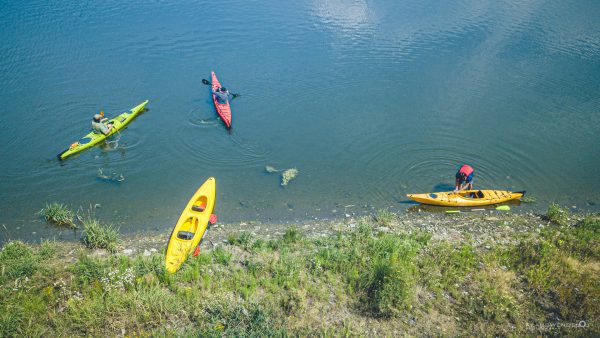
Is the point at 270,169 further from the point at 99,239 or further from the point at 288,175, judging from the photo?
the point at 99,239

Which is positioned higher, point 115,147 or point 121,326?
point 115,147

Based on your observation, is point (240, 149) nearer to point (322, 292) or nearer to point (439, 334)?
point (322, 292)

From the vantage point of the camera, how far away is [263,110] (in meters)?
22.8

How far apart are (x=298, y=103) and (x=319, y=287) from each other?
46.8 feet

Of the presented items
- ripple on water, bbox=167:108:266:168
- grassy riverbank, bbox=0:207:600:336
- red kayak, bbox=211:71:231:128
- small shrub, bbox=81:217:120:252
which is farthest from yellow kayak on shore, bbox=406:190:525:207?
small shrub, bbox=81:217:120:252

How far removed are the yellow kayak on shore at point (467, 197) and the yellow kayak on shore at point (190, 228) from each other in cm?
853

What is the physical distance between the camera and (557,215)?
15.1m

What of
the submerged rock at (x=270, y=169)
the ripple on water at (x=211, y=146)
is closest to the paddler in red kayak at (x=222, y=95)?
the ripple on water at (x=211, y=146)

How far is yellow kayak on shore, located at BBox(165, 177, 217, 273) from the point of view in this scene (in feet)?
41.0

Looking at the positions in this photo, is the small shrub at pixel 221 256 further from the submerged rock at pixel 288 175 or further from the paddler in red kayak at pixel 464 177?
the paddler in red kayak at pixel 464 177

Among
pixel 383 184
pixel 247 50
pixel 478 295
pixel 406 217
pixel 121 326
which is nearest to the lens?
pixel 121 326

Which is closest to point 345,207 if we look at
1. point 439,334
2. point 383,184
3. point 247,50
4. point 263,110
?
point 383,184

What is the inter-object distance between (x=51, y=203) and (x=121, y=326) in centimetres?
917

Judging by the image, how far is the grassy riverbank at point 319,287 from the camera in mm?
10273
